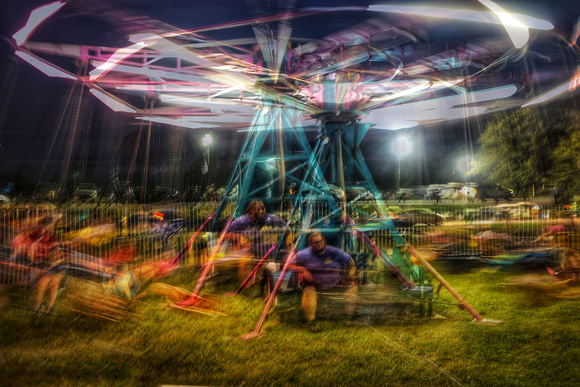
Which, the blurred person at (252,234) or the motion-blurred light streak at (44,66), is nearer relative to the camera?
the motion-blurred light streak at (44,66)

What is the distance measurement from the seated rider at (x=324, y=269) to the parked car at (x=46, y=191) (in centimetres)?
1642

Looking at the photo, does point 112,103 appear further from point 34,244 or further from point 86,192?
point 86,192

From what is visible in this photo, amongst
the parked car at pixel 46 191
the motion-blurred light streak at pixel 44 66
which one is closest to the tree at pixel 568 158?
the motion-blurred light streak at pixel 44 66

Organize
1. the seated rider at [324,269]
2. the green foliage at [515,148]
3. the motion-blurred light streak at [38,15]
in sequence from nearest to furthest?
the motion-blurred light streak at [38,15]
the seated rider at [324,269]
the green foliage at [515,148]

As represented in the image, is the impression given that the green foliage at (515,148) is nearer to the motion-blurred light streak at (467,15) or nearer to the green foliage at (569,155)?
the green foliage at (569,155)

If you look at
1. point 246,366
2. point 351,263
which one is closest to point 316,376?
point 246,366

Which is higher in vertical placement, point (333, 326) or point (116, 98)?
point (116, 98)

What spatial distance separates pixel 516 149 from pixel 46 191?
25701mm

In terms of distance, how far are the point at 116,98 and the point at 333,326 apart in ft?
20.7

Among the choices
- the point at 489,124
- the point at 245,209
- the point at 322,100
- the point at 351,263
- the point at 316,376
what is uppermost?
the point at 489,124

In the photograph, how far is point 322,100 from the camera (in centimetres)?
839

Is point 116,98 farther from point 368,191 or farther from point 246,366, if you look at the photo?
point 246,366

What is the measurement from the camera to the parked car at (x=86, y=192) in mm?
21556

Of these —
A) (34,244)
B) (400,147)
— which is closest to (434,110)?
(34,244)
